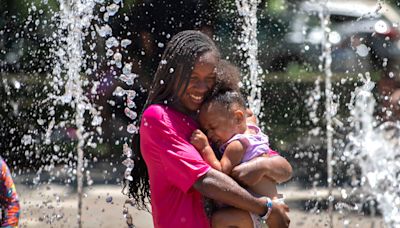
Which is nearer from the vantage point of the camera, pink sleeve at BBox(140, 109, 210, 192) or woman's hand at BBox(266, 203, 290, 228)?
pink sleeve at BBox(140, 109, 210, 192)

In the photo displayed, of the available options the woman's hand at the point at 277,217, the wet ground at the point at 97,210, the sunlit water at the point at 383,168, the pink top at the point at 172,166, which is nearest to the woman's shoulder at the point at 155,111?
the pink top at the point at 172,166

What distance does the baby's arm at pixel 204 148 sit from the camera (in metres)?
3.12

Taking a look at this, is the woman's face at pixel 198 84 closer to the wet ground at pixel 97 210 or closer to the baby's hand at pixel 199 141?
the baby's hand at pixel 199 141

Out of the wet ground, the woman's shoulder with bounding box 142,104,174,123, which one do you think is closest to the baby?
the woman's shoulder with bounding box 142,104,174,123

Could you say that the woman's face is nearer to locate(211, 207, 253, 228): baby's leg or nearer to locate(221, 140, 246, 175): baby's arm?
locate(221, 140, 246, 175): baby's arm

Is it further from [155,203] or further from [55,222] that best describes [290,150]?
[155,203]

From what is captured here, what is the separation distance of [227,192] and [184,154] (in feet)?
0.66

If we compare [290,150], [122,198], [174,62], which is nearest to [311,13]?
[290,150]

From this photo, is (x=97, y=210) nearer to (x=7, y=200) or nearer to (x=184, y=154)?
(x=7, y=200)

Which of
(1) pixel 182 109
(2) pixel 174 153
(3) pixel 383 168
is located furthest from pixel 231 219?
(3) pixel 383 168

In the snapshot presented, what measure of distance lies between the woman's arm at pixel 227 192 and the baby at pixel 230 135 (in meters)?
0.05

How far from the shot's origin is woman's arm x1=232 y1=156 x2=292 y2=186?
3156mm

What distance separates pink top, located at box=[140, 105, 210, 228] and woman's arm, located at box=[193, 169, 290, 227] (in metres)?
0.03

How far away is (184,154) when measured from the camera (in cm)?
306
